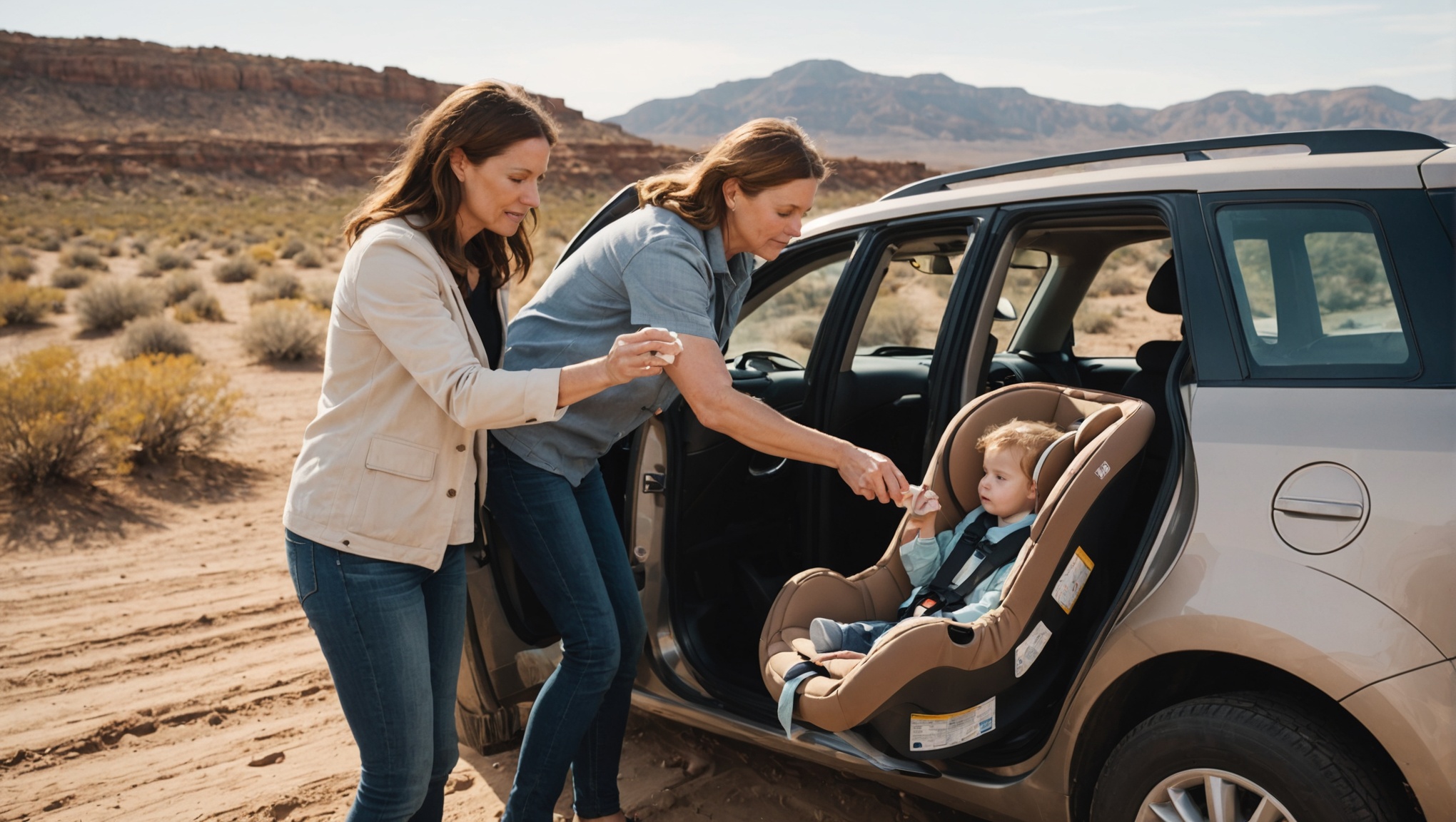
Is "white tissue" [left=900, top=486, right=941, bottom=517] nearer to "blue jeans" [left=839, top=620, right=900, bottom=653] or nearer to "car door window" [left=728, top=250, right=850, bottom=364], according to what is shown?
"blue jeans" [left=839, top=620, right=900, bottom=653]

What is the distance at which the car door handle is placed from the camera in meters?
1.91

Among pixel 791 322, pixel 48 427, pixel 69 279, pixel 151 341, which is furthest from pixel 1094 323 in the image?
pixel 69 279

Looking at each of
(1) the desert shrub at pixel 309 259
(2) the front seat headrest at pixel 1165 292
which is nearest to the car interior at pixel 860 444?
(2) the front seat headrest at pixel 1165 292

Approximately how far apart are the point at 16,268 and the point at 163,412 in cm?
1538

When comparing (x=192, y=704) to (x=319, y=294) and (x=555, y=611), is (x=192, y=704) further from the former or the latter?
(x=319, y=294)

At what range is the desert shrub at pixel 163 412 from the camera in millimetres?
7258

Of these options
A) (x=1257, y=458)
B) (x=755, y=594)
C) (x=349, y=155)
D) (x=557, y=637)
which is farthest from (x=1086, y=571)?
(x=349, y=155)

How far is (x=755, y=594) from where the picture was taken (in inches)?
135

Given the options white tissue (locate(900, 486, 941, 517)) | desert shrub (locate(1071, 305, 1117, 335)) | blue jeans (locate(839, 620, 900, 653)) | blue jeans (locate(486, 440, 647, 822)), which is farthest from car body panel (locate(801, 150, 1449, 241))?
desert shrub (locate(1071, 305, 1117, 335))

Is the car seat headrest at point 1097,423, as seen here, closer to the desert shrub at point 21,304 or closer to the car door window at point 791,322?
the car door window at point 791,322

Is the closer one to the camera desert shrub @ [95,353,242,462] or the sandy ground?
the sandy ground

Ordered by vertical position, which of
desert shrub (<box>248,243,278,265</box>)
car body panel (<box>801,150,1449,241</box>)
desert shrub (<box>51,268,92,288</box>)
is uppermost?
car body panel (<box>801,150,1449,241</box>)

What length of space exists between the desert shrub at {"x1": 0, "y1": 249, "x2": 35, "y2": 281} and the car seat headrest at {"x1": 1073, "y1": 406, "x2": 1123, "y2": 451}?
21144 millimetres

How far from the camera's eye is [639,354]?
2008 mm
